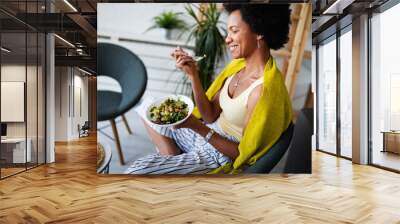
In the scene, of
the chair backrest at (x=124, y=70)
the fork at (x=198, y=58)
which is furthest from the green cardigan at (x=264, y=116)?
the chair backrest at (x=124, y=70)

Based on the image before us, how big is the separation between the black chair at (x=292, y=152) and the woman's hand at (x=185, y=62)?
62.3 inches

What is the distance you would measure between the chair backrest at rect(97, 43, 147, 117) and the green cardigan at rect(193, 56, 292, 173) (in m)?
0.91

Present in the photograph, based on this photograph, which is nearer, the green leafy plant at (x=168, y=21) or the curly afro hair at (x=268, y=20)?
the curly afro hair at (x=268, y=20)

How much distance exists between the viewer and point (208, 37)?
19.5ft

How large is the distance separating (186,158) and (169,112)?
2.36ft

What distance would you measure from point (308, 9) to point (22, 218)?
182 inches

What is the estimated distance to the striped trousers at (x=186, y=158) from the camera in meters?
5.91

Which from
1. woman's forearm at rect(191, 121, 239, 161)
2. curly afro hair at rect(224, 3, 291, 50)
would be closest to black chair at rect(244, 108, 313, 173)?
woman's forearm at rect(191, 121, 239, 161)

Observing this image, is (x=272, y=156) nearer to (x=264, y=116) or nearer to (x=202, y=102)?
(x=264, y=116)

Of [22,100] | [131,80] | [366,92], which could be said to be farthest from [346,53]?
[22,100]

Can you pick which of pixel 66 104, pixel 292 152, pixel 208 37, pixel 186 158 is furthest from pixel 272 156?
pixel 66 104

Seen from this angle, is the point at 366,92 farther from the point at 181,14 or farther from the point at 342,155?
the point at 181,14

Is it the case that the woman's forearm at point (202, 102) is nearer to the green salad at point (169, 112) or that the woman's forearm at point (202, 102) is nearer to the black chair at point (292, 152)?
the green salad at point (169, 112)

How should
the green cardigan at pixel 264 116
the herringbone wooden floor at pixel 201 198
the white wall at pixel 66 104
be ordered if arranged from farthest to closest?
1. the white wall at pixel 66 104
2. the green cardigan at pixel 264 116
3. the herringbone wooden floor at pixel 201 198
